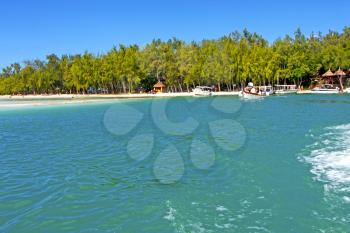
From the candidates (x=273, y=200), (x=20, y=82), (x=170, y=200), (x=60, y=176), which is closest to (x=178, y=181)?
(x=170, y=200)

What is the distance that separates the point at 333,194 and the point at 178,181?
505 centimetres

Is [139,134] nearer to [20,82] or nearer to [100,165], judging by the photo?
[100,165]

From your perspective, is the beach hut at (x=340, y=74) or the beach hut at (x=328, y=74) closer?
the beach hut at (x=340, y=74)

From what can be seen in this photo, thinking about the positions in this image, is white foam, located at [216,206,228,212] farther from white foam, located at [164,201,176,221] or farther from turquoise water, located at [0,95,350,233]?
white foam, located at [164,201,176,221]

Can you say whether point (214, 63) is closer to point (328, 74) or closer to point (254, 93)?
point (254, 93)

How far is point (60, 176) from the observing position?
1535 centimetres

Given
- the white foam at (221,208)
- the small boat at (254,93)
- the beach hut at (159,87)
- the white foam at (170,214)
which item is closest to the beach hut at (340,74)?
the small boat at (254,93)

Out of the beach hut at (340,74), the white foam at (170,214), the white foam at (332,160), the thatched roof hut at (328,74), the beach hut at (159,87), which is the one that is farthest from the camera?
the beach hut at (159,87)

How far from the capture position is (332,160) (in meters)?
15.7

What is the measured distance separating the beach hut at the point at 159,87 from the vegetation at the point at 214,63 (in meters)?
1.64

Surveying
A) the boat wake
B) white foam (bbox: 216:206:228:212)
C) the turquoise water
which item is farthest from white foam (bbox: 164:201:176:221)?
the boat wake

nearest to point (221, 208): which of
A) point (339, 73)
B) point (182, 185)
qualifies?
point (182, 185)

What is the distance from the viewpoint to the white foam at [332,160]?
41.2 ft

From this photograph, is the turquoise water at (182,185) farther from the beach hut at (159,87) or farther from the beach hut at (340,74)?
the beach hut at (159,87)
